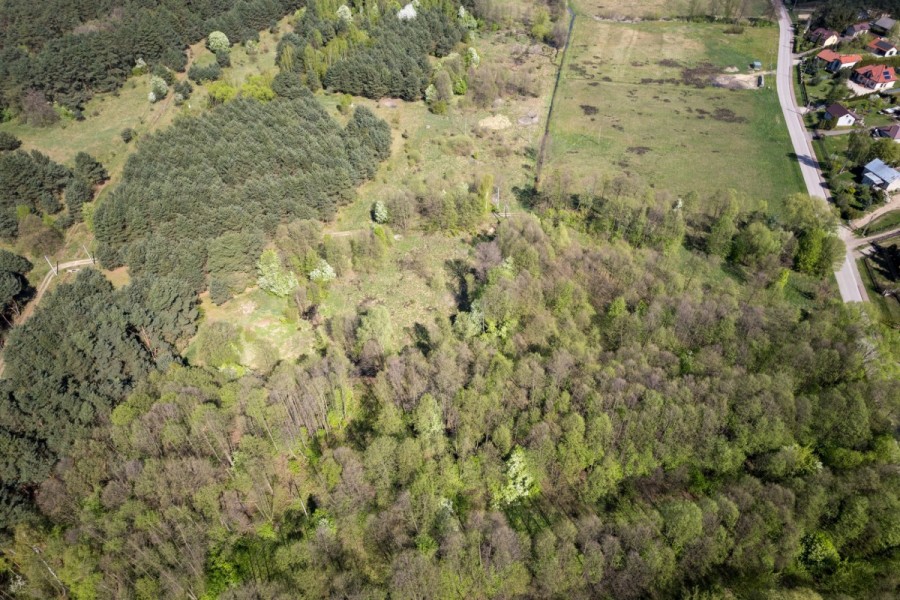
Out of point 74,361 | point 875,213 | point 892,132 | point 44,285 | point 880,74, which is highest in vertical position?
point 880,74

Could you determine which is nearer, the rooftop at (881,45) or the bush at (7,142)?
the bush at (7,142)

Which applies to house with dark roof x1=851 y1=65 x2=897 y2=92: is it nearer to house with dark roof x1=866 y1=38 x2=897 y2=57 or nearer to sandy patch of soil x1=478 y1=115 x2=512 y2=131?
house with dark roof x1=866 y1=38 x2=897 y2=57

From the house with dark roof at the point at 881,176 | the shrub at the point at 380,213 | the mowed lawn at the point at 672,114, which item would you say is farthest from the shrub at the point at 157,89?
the house with dark roof at the point at 881,176

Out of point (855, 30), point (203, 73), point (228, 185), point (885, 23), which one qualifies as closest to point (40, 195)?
point (228, 185)

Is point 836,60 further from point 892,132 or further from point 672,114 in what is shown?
point 672,114

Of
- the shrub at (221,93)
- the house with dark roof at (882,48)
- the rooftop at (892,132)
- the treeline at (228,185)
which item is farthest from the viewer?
the house with dark roof at (882,48)

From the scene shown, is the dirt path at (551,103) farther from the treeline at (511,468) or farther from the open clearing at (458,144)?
the treeline at (511,468)
